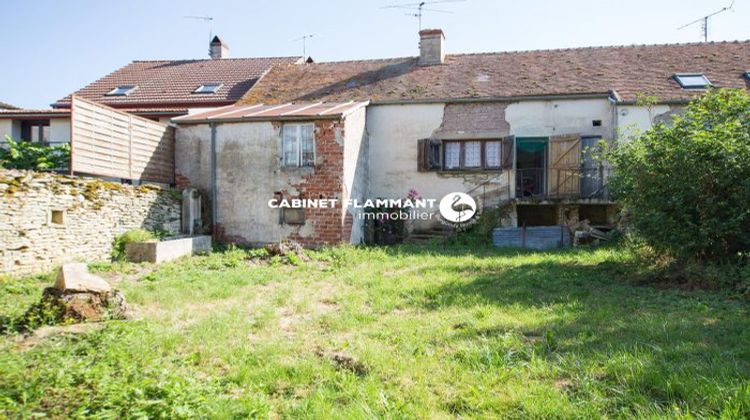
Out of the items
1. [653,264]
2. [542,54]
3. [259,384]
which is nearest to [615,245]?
[653,264]

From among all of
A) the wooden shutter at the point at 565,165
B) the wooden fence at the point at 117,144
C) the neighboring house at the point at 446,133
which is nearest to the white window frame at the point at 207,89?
the neighboring house at the point at 446,133

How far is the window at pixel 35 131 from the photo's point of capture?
51.1ft

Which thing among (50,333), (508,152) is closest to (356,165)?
(508,152)

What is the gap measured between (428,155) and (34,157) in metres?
10.7

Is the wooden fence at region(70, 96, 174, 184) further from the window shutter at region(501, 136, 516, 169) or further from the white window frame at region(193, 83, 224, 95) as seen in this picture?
the window shutter at region(501, 136, 516, 169)

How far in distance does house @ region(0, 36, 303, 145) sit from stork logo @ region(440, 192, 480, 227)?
29.4 feet

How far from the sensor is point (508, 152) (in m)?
13.2

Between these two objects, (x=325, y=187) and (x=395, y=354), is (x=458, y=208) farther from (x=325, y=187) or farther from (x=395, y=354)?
(x=395, y=354)

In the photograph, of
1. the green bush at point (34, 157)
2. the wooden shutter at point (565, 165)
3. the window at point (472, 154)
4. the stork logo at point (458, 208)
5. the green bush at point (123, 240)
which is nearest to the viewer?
the green bush at point (123, 240)

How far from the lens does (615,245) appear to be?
10.9 meters

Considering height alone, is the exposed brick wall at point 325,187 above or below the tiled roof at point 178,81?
below

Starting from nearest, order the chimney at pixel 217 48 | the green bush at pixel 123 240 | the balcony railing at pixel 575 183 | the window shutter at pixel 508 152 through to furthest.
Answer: the green bush at pixel 123 240, the balcony railing at pixel 575 183, the window shutter at pixel 508 152, the chimney at pixel 217 48

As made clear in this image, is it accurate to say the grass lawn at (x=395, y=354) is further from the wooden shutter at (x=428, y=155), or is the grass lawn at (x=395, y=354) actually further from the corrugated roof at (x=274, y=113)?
the wooden shutter at (x=428, y=155)

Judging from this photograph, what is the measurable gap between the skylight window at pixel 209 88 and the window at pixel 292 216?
8343 millimetres
